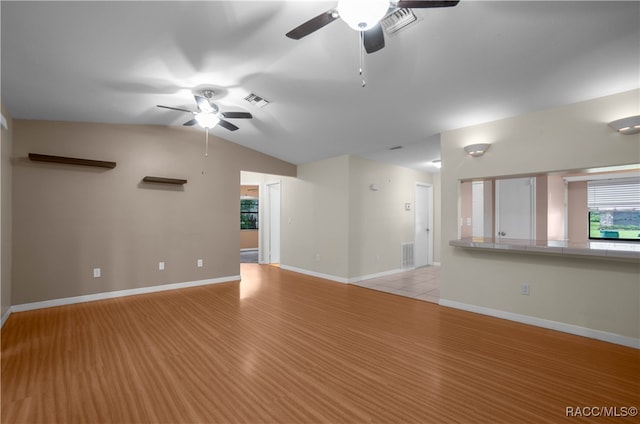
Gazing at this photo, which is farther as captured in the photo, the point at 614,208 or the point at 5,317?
the point at 614,208

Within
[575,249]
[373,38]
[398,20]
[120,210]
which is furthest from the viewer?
[120,210]

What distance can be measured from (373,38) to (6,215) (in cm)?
474

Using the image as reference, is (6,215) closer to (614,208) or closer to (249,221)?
(249,221)

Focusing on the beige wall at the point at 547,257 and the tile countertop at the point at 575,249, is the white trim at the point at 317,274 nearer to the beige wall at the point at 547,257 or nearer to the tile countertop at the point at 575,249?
the beige wall at the point at 547,257

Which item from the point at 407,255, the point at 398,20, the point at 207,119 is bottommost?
the point at 407,255

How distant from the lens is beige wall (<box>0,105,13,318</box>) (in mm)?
3402

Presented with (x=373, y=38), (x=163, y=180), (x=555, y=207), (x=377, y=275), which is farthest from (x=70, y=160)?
(x=555, y=207)

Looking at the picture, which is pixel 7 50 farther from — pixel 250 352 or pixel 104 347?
pixel 250 352

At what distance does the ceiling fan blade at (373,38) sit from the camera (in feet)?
5.91

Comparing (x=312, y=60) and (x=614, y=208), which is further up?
(x=312, y=60)

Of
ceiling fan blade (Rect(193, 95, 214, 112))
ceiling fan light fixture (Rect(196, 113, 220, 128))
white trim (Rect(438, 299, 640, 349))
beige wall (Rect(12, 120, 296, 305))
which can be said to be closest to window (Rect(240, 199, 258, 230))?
beige wall (Rect(12, 120, 296, 305))

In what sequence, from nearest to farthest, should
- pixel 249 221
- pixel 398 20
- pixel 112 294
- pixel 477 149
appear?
1. pixel 398 20
2. pixel 477 149
3. pixel 112 294
4. pixel 249 221

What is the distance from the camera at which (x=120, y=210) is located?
4.61m

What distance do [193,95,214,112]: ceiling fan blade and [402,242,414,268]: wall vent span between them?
16.7 feet
